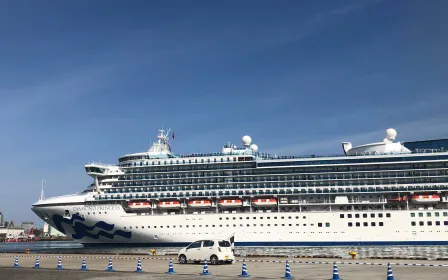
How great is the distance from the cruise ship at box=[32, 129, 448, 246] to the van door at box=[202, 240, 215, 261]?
22.4 meters

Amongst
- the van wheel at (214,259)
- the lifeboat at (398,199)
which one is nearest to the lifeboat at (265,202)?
the lifeboat at (398,199)

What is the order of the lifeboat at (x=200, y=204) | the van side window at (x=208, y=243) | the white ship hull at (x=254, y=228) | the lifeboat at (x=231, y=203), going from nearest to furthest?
the van side window at (x=208, y=243), the white ship hull at (x=254, y=228), the lifeboat at (x=231, y=203), the lifeboat at (x=200, y=204)

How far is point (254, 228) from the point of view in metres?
48.6

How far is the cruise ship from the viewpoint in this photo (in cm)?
4684

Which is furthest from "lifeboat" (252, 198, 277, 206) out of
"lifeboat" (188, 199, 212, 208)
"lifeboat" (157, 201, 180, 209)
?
"lifeboat" (157, 201, 180, 209)

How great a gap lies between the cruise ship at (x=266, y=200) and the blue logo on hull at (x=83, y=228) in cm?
11

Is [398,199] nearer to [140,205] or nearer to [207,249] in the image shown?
[140,205]

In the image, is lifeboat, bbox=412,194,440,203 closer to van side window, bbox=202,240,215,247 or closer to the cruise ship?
the cruise ship

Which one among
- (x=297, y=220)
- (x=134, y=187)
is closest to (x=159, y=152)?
(x=134, y=187)

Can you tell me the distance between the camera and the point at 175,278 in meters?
18.3

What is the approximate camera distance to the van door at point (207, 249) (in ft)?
84.6

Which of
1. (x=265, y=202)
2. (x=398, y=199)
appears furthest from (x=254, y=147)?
(x=398, y=199)

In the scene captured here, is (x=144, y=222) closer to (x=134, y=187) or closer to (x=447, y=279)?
(x=134, y=187)

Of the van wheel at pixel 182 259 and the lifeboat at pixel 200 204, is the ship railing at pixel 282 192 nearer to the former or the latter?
the lifeboat at pixel 200 204
